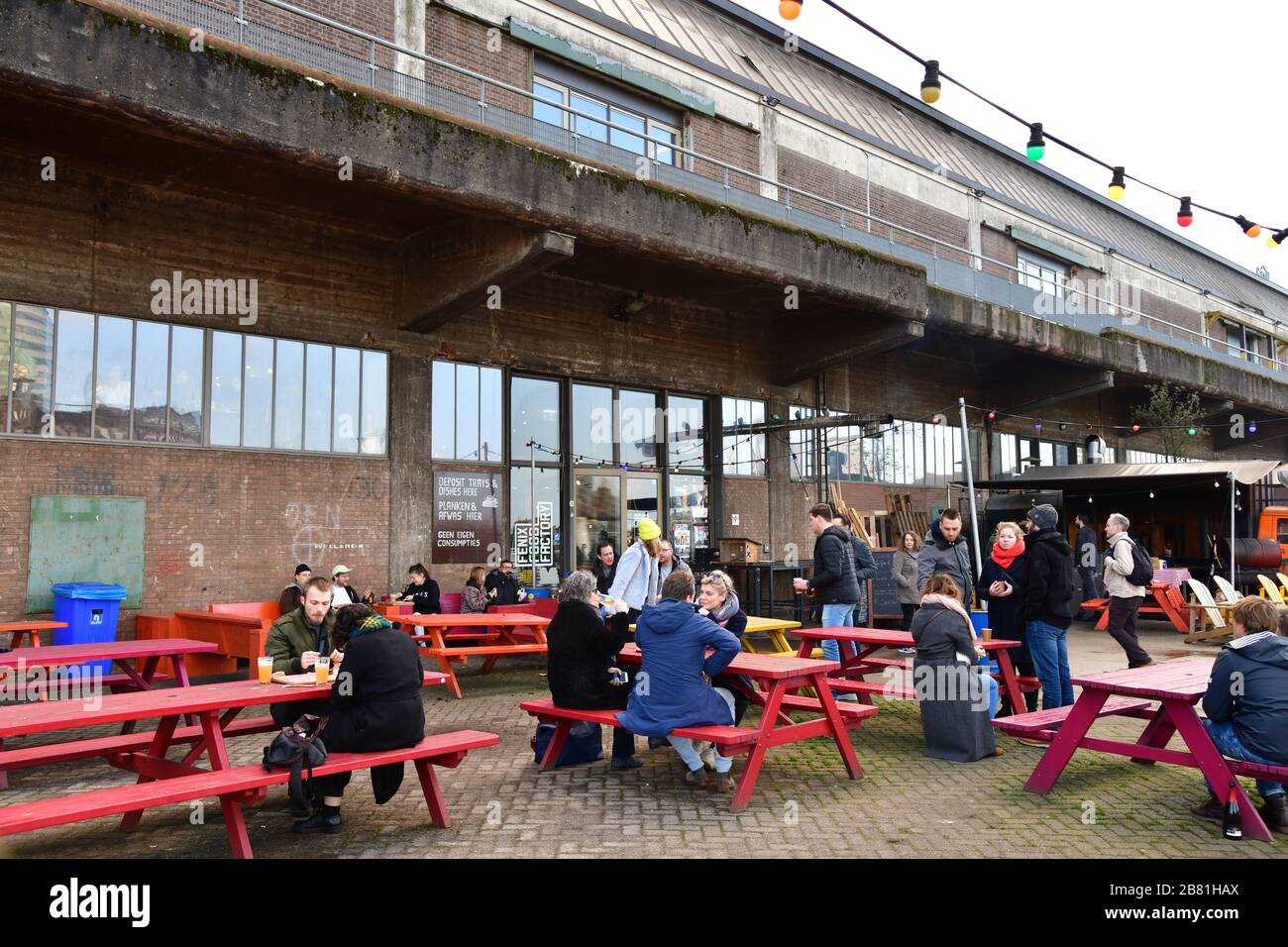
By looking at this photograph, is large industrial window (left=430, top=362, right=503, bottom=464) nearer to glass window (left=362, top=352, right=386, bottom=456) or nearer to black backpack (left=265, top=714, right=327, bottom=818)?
glass window (left=362, top=352, right=386, bottom=456)

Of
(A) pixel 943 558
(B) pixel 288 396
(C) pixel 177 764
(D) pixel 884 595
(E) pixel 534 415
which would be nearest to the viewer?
(C) pixel 177 764

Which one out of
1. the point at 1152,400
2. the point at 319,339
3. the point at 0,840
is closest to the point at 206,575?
the point at 319,339

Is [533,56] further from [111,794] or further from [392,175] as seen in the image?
[111,794]

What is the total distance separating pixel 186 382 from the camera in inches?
480

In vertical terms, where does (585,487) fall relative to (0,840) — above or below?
above

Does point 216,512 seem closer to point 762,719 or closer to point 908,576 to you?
point 762,719

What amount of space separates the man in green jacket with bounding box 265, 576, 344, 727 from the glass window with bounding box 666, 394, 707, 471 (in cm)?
1148

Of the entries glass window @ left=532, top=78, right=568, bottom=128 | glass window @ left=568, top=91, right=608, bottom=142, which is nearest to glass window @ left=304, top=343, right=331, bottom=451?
glass window @ left=532, top=78, right=568, bottom=128

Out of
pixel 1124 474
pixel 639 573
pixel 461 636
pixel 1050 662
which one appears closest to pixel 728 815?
pixel 1050 662

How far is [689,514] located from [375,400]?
21.3ft

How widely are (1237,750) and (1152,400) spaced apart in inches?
883

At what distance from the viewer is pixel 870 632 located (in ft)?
28.1

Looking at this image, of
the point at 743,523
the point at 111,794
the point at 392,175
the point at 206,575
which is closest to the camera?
the point at 111,794

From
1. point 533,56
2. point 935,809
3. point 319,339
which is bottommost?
point 935,809
